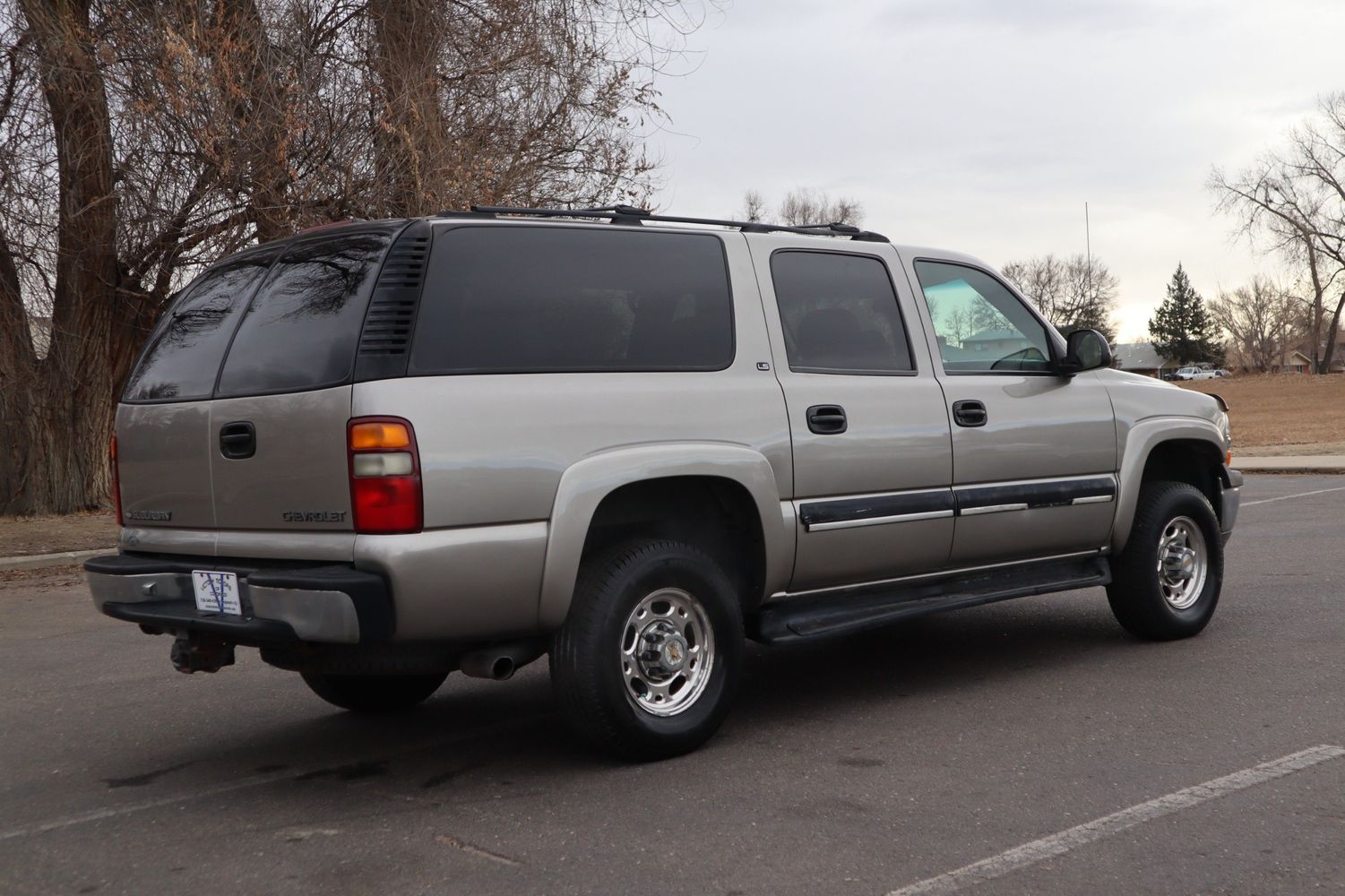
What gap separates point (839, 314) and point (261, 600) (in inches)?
107

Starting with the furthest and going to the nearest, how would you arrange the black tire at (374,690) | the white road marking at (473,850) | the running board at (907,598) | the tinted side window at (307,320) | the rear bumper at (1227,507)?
the rear bumper at (1227,507) < the black tire at (374,690) < the running board at (907,598) < the tinted side window at (307,320) < the white road marking at (473,850)

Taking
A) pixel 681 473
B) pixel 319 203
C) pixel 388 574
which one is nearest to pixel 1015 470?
pixel 681 473

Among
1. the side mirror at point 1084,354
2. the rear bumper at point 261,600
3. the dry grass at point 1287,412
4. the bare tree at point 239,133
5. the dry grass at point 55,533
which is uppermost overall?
the bare tree at point 239,133

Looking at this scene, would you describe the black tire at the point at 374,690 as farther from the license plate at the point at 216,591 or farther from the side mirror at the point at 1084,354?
the side mirror at the point at 1084,354

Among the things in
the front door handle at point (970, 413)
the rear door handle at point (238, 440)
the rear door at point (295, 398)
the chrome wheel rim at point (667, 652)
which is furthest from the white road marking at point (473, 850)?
the front door handle at point (970, 413)

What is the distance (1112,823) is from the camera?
4.07 metres

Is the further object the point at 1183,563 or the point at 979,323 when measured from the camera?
the point at 1183,563

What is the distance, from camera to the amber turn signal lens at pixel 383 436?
4.31 m

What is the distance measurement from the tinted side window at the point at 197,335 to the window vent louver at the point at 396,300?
0.76 metres

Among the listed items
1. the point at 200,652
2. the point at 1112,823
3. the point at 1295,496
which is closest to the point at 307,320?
the point at 200,652

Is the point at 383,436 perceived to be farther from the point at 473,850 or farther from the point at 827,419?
the point at 827,419

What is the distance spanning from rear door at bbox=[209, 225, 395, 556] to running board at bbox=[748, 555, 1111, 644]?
1.90 meters

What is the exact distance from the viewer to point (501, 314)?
472cm

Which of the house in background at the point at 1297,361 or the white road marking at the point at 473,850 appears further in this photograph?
the house in background at the point at 1297,361
